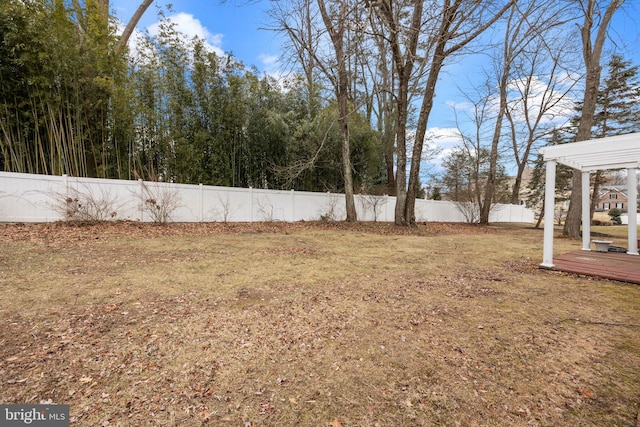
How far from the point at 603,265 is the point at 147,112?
1040cm

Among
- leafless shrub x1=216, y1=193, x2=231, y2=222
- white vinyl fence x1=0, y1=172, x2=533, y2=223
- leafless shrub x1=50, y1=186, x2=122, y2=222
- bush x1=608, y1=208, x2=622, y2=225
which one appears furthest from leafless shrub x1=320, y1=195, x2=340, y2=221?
bush x1=608, y1=208, x2=622, y2=225

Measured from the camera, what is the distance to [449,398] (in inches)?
55.3

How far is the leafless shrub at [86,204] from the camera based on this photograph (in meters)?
6.24

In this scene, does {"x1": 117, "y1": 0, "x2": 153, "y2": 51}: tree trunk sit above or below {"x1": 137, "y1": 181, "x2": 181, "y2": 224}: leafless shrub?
above

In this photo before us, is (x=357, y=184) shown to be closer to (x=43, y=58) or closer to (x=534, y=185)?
(x=43, y=58)

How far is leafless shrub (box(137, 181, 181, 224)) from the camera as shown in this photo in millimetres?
7250

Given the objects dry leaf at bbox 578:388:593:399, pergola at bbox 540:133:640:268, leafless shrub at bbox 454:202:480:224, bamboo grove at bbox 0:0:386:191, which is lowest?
dry leaf at bbox 578:388:593:399

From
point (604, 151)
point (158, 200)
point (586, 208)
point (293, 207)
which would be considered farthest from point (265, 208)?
point (586, 208)

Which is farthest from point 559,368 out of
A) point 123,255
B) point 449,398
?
point 123,255

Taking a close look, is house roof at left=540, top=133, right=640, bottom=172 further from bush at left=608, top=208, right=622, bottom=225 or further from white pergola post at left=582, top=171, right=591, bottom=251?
bush at left=608, top=208, right=622, bottom=225

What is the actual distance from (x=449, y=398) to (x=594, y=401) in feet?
2.43

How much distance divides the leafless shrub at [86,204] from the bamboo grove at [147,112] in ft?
2.62

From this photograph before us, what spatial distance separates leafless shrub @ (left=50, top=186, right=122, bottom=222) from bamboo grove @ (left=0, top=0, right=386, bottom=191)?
0.80 metres

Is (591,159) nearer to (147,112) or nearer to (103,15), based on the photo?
(147,112)
